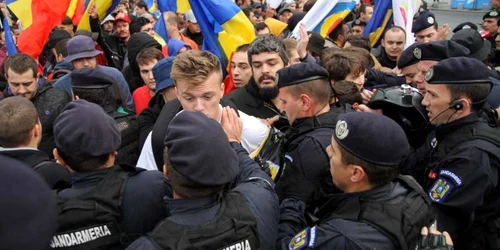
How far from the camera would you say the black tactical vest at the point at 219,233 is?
195 centimetres

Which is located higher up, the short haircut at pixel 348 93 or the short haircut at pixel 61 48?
the short haircut at pixel 348 93

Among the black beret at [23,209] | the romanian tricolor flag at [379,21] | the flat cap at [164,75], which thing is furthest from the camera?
the romanian tricolor flag at [379,21]

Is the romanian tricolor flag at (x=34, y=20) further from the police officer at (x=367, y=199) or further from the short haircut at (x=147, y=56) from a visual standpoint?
the police officer at (x=367, y=199)

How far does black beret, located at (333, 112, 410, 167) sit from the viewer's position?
2287mm

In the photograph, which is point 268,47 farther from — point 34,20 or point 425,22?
point 34,20

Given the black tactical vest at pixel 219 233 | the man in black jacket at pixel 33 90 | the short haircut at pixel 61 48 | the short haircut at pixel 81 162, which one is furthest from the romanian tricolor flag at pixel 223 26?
the black tactical vest at pixel 219 233

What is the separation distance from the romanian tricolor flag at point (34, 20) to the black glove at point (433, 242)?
19.6 feet

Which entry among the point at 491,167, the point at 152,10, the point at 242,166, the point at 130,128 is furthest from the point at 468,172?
the point at 152,10

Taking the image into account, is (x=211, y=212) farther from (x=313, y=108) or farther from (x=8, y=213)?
(x=313, y=108)

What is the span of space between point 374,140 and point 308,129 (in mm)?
842

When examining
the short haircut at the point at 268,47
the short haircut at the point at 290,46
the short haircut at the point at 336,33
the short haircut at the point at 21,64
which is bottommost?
the short haircut at the point at 336,33

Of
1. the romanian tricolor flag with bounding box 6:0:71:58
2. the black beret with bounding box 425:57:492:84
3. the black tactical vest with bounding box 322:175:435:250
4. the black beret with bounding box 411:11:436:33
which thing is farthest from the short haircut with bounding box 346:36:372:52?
the black tactical vest with bounding box 322:175:435:250

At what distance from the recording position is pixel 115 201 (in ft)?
7.50

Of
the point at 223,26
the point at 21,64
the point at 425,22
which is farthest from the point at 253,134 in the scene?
the point at 425,22
